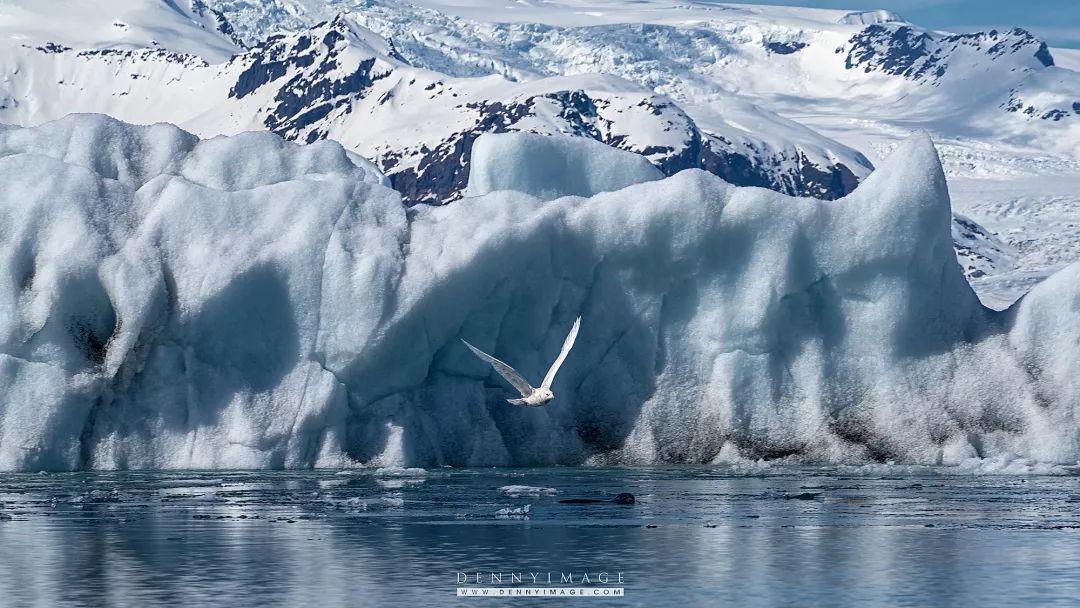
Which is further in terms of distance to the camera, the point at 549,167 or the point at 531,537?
the point at 549,167

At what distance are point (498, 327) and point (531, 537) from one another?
598 inches

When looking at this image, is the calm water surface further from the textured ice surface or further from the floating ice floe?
the textured ice surface

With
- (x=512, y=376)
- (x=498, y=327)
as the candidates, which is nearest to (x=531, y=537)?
(x=512, y=376)

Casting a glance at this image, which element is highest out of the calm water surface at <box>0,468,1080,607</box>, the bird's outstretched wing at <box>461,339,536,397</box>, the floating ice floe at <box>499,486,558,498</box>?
the bird's outstretched wing at <box>461,339,536,397</box>

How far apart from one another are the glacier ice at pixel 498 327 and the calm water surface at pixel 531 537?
203cm

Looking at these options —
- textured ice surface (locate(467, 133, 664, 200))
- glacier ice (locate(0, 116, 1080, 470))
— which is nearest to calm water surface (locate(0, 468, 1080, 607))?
glacier ice (locate(0, 116, 1080, 470))

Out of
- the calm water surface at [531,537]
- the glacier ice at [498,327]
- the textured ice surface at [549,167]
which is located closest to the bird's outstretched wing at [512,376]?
the calm water surface at [531,537]

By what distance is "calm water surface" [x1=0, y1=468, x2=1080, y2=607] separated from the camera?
81.8 feet

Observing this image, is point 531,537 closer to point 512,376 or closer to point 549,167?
point 512,376

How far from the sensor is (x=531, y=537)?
101 ft

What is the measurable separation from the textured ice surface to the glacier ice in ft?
21.4

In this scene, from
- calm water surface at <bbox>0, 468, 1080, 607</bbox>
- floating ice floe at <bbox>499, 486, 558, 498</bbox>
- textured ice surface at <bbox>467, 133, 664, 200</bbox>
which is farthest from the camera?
textured ice surface at <bbox>467, 133, 664, 200</bbox>

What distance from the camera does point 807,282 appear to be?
151 ft

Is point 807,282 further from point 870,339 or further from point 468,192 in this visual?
point 468,192
